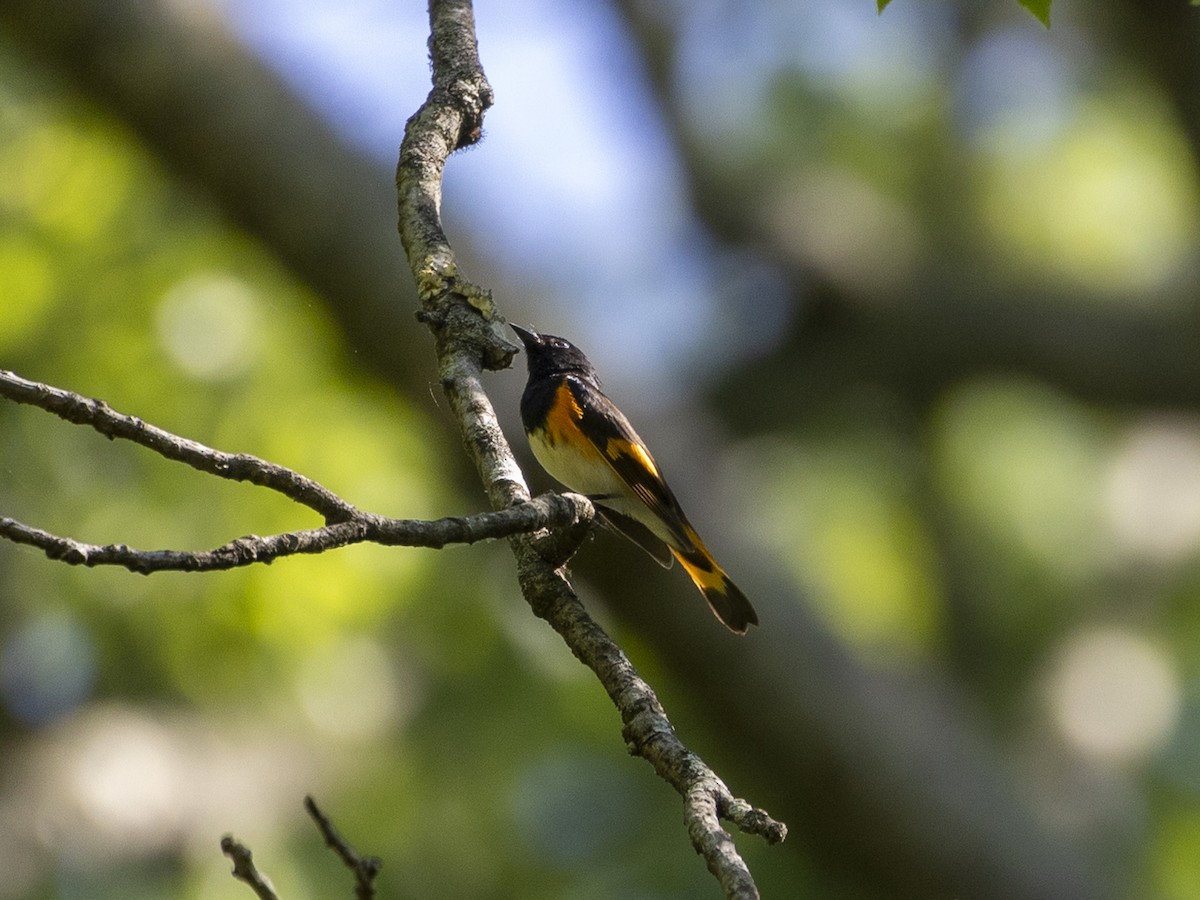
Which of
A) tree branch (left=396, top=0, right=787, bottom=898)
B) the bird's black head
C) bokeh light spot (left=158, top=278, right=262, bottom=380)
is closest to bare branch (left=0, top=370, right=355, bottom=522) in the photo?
tree branch (left=396, top=0, right=787, bottom=898)

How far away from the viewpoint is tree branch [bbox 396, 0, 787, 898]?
152 centimetres

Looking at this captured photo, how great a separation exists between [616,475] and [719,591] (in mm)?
538

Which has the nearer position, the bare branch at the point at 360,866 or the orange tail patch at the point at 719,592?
the bare branch at the point at 360,866

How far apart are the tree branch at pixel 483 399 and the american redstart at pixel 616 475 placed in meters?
1.02

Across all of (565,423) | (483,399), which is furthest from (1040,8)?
(565,423)

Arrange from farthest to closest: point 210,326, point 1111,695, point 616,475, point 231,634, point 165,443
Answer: point 1111,695 < point 210,326 < point 231,634 < point 616,475 < point 165,443

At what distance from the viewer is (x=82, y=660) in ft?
22.7

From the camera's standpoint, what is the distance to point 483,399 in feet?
7.70

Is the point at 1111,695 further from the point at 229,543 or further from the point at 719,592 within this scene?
the point at 229,543

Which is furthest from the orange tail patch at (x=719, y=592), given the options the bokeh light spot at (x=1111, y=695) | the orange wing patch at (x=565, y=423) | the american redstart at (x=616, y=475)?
the bokeh light spot at (x=1111, y=695)

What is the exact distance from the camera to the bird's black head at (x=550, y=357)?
467 cm

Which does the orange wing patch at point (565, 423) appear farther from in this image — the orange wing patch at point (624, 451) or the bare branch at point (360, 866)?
the bare branch at point (360, 866)

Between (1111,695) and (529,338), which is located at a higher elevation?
(1111,695)

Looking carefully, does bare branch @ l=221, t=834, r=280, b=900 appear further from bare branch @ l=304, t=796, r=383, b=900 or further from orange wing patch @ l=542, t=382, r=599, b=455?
orange wing patch @ l=542, t=382, r=599, b=455
